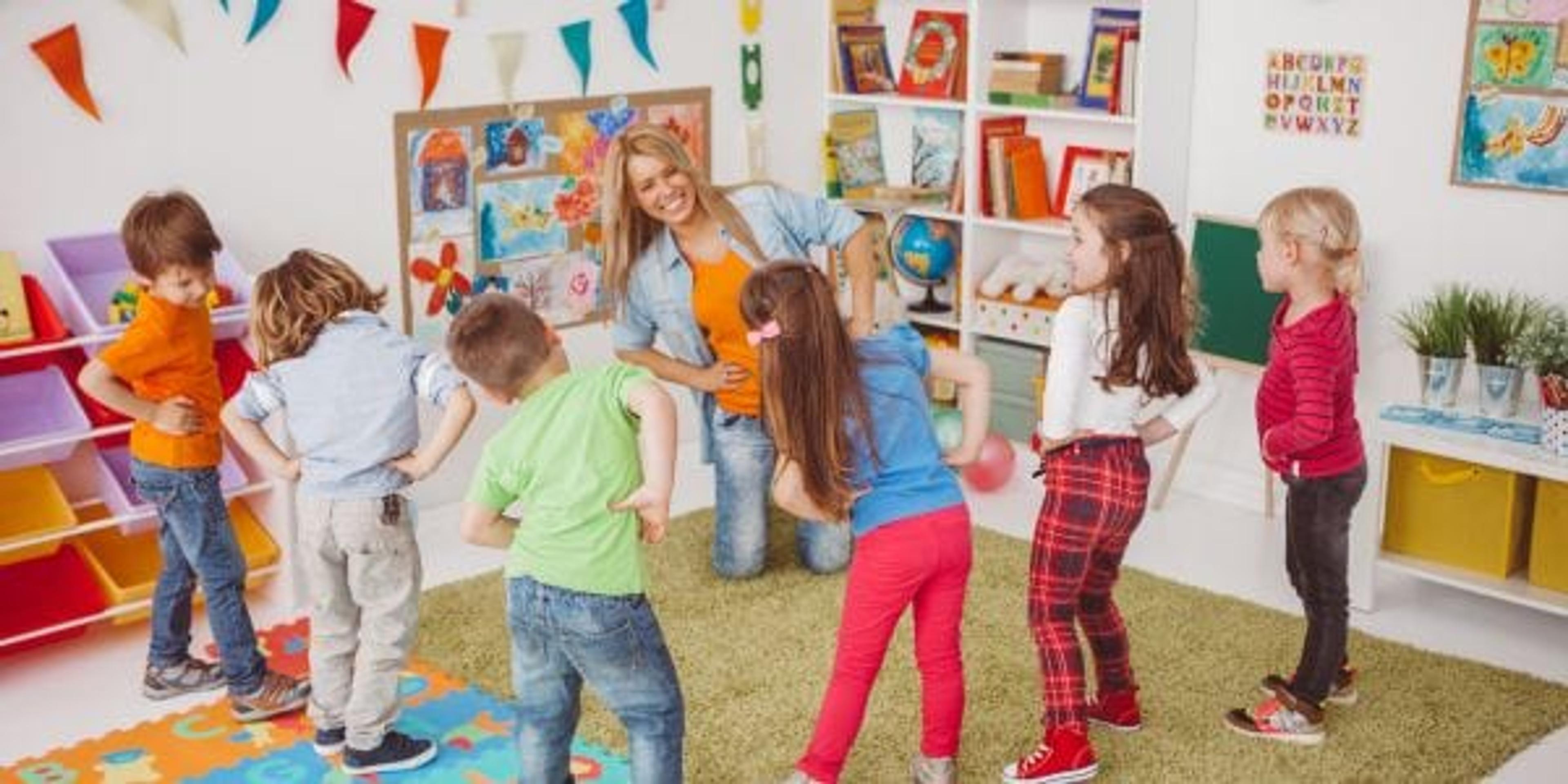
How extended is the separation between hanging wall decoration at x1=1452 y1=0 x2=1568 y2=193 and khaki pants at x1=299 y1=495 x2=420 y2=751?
110 inches

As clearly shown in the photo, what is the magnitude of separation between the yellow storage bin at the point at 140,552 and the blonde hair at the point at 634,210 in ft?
3.41

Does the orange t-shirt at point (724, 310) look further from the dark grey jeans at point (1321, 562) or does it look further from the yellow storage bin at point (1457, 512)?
the yellow storage bin at point (1457, 512)

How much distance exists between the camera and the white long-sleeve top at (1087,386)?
2949mm

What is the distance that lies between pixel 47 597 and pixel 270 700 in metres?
0.74

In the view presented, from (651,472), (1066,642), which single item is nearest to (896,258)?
(1066,642)

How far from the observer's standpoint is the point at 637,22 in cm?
513

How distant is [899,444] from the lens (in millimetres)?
2799

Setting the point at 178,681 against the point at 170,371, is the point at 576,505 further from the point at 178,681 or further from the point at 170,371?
the point at 178,681

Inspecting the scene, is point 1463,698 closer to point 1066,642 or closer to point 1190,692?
point 1190,692

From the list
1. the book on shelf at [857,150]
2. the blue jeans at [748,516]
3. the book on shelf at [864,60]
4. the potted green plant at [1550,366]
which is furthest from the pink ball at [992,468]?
the potted green plant at [1550,366]

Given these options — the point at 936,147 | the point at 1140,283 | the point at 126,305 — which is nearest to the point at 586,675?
the point at 1140,283

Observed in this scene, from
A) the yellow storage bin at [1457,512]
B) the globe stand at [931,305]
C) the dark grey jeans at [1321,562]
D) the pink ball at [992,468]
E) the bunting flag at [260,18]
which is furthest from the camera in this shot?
the globe stand at [931,305]

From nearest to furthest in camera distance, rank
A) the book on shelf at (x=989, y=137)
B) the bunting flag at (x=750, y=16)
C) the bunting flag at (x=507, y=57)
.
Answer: the bunting flag at (x=507, y=57), the book on shelf at (x=989, y=137), the bunting flag at (x=750, y=16)

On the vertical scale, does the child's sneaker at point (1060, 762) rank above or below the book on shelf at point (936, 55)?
below
